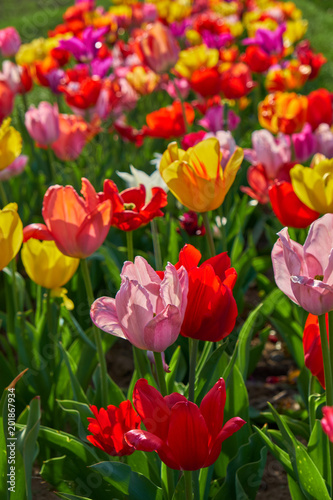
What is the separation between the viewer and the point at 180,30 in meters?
4.61

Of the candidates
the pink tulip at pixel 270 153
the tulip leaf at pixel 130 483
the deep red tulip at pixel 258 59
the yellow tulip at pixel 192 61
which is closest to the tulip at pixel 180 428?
the tulip leaf at pixel 130 483

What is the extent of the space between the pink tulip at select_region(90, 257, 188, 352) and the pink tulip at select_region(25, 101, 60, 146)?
1.64m

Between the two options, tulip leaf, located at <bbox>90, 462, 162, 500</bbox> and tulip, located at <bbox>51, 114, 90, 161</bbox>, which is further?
tulip, located at <bbox>51, 114, 90, 161</bbox>

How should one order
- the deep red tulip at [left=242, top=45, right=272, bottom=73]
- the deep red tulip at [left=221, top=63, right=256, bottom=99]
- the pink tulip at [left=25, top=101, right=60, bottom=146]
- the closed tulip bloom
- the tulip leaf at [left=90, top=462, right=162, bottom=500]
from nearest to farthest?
the tulip leaf at [left=90, top=462, right=162, bottom=500] → the closed tulip bloom → the pink tulip at [left=25, top=101, right=60, bottom=146] → the deep red tulip at [left=221, top=63, right=256, bottom=99] → the deep red tulip at [left=242, top=45, right=272, bottom=73]

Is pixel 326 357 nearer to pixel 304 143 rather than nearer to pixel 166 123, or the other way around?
pixel 304 143

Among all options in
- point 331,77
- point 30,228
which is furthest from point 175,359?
point 331,77

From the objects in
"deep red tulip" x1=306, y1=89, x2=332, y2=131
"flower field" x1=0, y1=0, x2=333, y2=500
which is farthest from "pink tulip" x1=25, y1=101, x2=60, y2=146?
"deep red tulip" x1=306, y1=89, x2=332, y2=131

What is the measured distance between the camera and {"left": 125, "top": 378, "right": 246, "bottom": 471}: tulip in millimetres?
824

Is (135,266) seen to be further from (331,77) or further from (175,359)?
(331,77)

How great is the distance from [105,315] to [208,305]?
0.50 ft

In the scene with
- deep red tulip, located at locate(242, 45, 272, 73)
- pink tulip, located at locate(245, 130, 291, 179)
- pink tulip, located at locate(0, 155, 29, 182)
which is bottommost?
deep red tulip, located at locate(242, 45, 272, 73)

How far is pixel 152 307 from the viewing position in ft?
2.88

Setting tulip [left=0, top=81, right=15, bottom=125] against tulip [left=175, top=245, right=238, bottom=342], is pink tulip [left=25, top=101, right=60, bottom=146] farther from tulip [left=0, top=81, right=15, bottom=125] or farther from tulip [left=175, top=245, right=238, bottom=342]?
tulip [left=175, top=245, right=238, bottom=342]

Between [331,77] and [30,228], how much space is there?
14.9 ft
